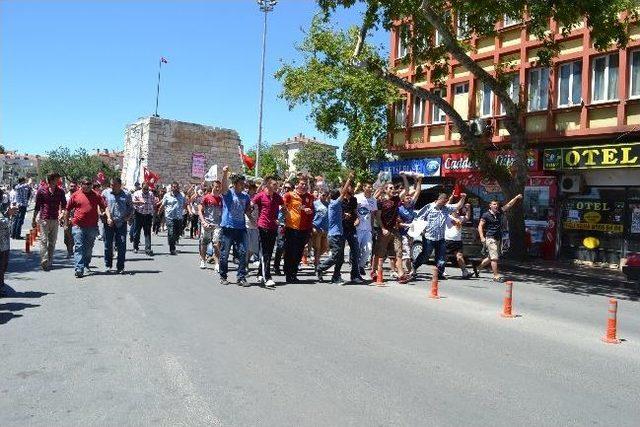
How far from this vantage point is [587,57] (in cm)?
1972

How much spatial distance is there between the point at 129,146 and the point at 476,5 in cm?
3467

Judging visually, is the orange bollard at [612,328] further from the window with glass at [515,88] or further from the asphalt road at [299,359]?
the window with glass at [515,88]

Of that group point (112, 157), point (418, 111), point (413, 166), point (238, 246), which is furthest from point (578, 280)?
point (112, 157)

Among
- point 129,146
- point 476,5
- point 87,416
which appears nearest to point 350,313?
point 87,416

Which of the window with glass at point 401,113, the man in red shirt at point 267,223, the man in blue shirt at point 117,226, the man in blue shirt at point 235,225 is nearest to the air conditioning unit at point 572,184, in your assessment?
the window with glass at point 401,113

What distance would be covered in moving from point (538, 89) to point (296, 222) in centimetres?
1402

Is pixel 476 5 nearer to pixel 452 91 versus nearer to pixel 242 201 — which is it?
pixel 242 201

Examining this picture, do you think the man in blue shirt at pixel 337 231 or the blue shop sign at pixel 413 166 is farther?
the blue shop sign at pixel 413 166

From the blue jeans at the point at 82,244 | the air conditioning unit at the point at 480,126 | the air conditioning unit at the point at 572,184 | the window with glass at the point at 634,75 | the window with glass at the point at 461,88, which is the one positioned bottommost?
the blue jeans at the point at 82,244

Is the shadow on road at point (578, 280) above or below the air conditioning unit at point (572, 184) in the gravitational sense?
below

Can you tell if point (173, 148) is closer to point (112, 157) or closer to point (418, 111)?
point (418, 111)

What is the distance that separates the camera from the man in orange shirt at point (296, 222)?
11.2m

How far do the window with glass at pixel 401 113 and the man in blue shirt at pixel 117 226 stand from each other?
18512mm

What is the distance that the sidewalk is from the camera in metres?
13.3
